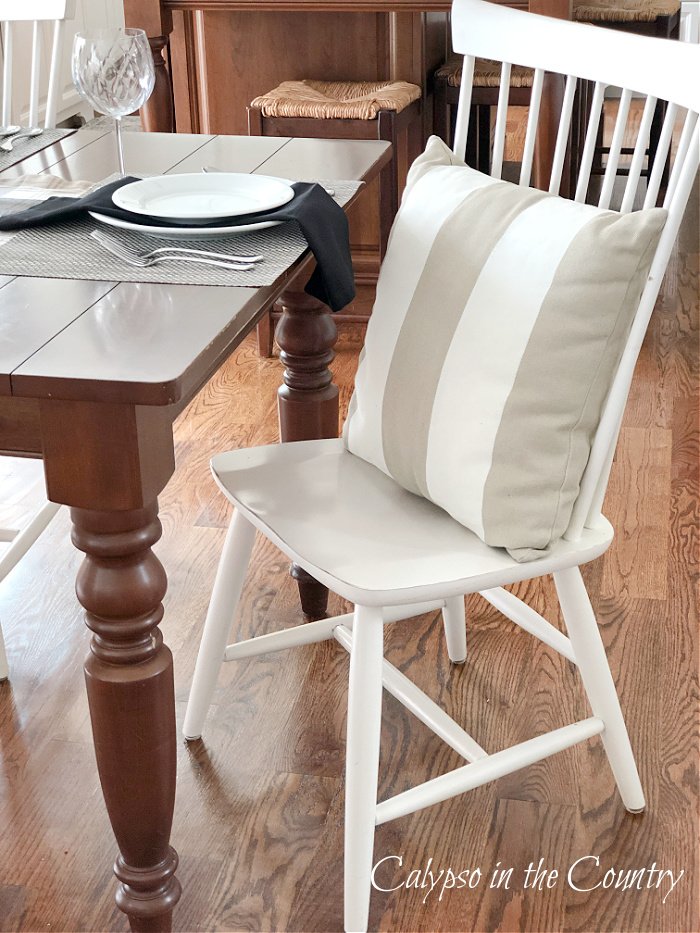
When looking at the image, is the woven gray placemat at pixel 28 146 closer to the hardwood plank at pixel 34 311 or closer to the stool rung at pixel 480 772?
the hardwood plank at pixel 34 311

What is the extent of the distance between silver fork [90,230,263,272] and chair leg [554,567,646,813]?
1.69 feet

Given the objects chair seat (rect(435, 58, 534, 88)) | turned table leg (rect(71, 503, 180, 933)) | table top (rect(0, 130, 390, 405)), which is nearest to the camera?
table top (rect(0, 130, 390, 405))

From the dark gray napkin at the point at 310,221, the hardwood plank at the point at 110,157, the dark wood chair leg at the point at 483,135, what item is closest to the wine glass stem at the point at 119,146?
the hardwood plank at the point at 110,157

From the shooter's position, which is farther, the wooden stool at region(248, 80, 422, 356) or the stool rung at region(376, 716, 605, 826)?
the wooden stool at region(248, 80, 422, 356)

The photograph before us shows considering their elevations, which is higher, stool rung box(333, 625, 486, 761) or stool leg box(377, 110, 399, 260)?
stool leg box(377, 110, 399, 260)

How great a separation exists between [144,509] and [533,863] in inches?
27.8

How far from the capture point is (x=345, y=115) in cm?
273

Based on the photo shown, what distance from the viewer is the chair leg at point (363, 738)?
1.22 meters

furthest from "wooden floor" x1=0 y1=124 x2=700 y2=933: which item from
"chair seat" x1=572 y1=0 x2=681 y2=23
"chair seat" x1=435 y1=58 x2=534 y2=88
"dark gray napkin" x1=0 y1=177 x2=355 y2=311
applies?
"chair seat" x1=572 y1=0 x2=681 y2=23

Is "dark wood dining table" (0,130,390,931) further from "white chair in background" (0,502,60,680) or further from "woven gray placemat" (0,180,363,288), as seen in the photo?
"white chair in background" (0,502,60,680)

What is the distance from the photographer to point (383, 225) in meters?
2.93

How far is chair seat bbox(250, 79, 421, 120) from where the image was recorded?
2734mm

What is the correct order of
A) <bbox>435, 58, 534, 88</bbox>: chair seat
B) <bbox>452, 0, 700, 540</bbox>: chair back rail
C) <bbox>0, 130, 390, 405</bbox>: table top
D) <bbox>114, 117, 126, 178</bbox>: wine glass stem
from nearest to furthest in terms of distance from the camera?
<bbox>0, 130, 390, 405</bbox>: table top, <bbox>452, 0, 700, 540</bbox>: chair back rail, <bbox>114, 117, 126, 178</bbox>: wine glass stem, <bbox>435, 58, 534, 88</bbox>: chair seat

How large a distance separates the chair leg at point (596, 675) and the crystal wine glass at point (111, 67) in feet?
2.62
